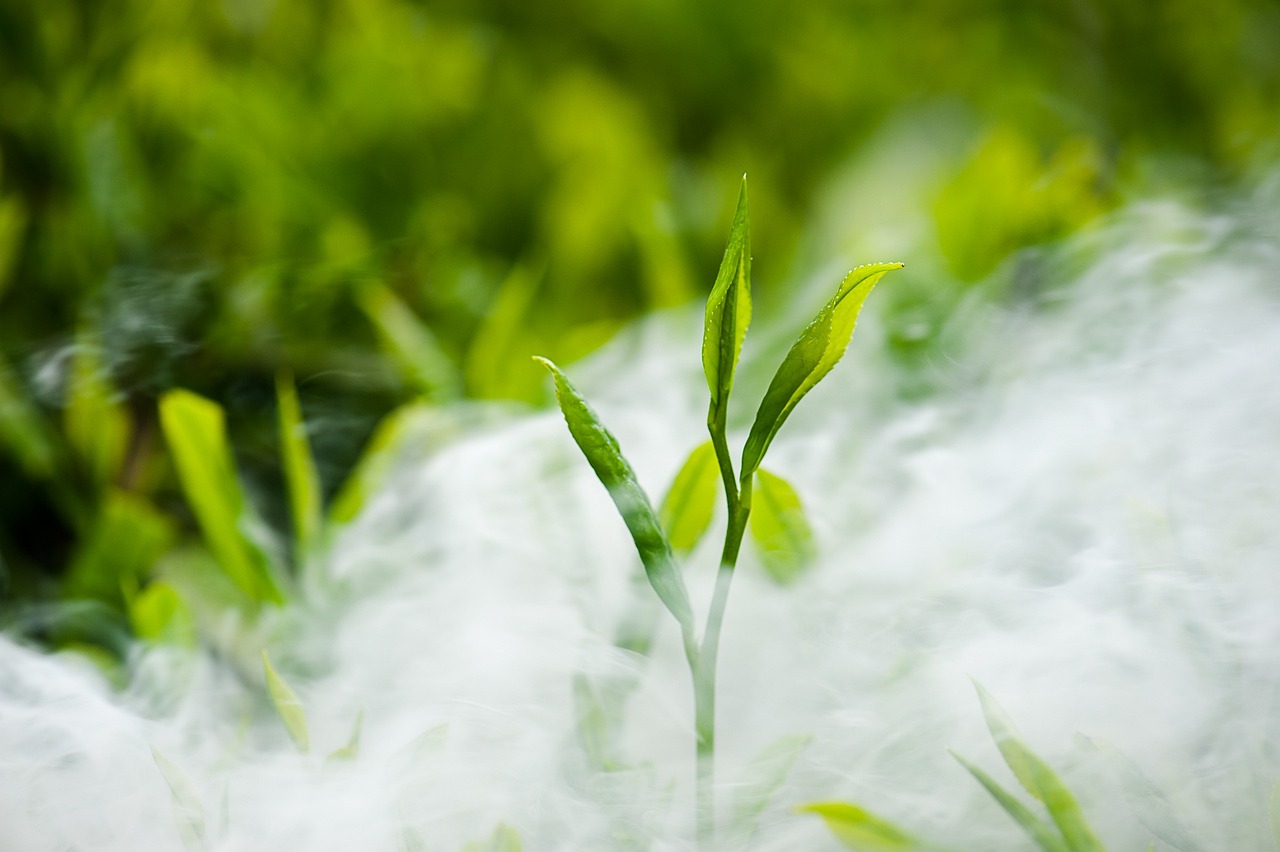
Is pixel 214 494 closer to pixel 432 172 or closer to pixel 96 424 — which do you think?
pixel 96 424

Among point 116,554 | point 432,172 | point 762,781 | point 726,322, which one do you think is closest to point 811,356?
point 726,322

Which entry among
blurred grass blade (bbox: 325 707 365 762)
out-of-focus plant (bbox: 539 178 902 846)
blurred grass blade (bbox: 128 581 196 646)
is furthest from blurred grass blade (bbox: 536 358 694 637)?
blurred grass blade (bbox: 128 581 196 646)

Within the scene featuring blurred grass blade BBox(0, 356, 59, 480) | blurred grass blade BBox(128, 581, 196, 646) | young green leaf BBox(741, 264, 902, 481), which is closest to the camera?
young green leaf BBox(741, 264, 902, 481)

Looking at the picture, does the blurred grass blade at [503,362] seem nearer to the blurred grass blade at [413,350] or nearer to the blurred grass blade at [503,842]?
the blurred grass blade at [413,350]

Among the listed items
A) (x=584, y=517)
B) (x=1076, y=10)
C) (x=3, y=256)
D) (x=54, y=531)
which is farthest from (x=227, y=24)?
(x=1076, y=10)

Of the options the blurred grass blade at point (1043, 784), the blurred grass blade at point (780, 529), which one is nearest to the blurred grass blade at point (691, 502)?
the blurred grass blade at point (780, 529)

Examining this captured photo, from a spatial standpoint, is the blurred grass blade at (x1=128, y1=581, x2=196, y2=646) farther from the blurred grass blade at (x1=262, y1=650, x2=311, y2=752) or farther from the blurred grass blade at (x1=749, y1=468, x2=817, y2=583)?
the blurred grass blade at (x1=749, y1=468, x2=817, y2=583)

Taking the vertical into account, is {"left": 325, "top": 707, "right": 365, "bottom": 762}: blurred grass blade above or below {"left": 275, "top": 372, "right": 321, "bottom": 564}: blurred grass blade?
below
